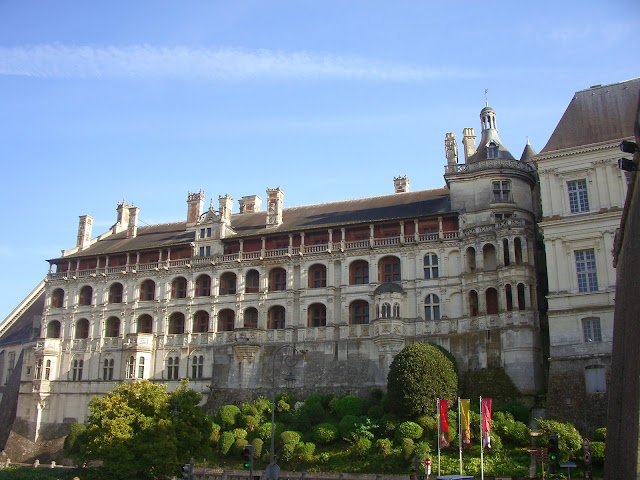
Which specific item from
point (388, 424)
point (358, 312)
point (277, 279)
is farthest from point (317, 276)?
point (388, 424)

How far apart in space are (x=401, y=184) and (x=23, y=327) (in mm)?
47176

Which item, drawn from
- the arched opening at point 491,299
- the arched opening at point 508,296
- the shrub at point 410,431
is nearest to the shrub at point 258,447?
the shrub at point 410,431

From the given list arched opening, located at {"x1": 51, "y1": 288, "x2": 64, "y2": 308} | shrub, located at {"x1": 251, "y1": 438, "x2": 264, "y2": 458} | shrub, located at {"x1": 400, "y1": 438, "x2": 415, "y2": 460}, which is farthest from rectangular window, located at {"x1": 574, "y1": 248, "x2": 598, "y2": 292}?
arched opening, located at {"x1": 51, "y1": 288, "x2": 64, "y2": 308}

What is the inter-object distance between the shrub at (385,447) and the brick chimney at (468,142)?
27432mm

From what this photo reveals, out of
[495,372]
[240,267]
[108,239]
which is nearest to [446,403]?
[495,372]

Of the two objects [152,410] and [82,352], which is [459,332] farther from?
[82,352]

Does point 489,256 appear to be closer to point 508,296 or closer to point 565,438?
point 508,296

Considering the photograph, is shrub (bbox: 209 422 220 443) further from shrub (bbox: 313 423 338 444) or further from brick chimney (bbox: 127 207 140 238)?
brick chimney (bbox: 127 207 140 238)

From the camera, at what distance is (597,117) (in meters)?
52.7

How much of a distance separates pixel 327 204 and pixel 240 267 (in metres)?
10.8

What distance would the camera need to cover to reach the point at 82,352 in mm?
68875

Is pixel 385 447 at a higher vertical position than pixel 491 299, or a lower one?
lower

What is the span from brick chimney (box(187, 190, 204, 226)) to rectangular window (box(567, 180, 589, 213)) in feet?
118

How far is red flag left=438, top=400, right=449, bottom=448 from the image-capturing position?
43.9 metres
